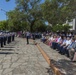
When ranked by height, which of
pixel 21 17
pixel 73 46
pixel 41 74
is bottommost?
pixel 41 74

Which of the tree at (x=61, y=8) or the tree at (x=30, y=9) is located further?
the tree at (x=30, y=9)

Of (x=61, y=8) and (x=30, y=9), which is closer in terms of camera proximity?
(x=61, y=8)

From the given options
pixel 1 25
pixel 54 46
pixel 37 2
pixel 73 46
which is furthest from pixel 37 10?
pixel 1 25

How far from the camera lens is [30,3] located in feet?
202

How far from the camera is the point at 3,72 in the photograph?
34.2ft

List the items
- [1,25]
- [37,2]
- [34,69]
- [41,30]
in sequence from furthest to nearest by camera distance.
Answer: [1,25] < [41,30] < [37,2] < [34,69]

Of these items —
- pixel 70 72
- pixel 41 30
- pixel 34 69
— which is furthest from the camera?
pixel 41 30

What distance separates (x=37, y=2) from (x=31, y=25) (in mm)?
6543

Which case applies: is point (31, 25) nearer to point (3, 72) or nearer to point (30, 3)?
point (30, 3)

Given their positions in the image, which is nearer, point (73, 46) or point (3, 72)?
point (3, 72)

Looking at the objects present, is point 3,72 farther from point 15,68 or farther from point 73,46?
point 73,46

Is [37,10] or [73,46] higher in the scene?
[37,10]

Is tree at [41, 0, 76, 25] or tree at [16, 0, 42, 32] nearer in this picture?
tree at [41, 0, 76, 25]

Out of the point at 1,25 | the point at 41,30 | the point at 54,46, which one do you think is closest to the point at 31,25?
the point at 41,30
